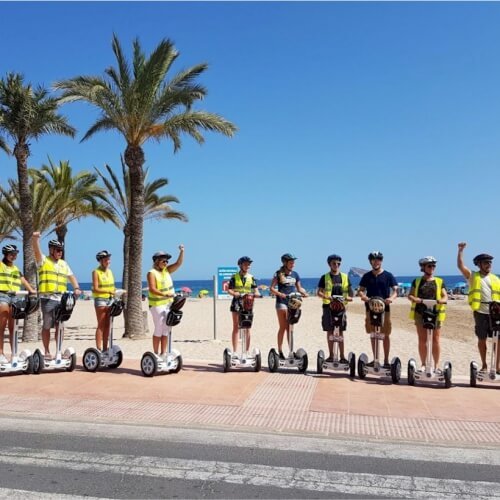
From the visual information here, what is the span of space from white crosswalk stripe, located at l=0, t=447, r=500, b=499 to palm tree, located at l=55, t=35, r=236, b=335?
11.0 meters

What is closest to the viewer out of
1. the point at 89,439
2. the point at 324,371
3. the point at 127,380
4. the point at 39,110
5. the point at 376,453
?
the point at 376,453

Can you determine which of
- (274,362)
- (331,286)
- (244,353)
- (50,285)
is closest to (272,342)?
(244,353)

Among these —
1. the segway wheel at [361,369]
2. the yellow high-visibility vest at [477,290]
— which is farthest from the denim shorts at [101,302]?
the yellow high-visibility vest at [477,290]

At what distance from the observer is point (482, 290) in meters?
7.96

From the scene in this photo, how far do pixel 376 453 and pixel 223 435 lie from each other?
63.3 inches

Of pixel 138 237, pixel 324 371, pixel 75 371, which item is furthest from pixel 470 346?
pixel 75 371

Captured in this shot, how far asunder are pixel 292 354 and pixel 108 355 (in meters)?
3.18

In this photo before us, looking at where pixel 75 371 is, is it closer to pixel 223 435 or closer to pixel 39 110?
pixel 223 435

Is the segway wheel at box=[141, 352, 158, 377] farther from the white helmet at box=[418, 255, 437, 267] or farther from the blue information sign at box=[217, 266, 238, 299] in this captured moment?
the blue information sign at box=[217, 266, 238, 299]

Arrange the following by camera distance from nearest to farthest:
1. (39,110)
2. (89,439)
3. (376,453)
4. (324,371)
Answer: (376,453), (89,439), (324,371), (39,110)

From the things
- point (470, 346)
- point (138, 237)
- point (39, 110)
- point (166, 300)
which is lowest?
point (470, 346)

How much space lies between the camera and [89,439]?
5.60 metres

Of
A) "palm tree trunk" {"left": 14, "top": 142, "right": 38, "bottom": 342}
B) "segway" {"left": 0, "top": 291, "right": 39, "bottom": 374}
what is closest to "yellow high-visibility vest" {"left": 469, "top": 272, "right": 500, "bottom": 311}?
"segway" {"left": 0, "top": 291, "right": 39, "bottom": 374}

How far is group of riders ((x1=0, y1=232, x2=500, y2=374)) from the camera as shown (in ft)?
26.3
